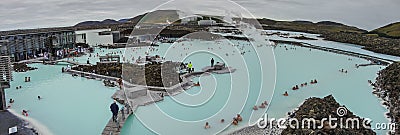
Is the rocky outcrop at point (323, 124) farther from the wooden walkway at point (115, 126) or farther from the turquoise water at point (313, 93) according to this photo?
the wooden walkway at point (115, 126)

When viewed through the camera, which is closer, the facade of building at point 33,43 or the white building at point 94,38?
the facade of building at point 33,43

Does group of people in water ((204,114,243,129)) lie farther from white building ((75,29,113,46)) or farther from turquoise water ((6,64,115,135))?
white building ((75,29,113,46))

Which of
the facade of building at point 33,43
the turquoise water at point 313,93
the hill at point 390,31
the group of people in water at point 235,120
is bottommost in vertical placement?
the group of people in water at point 235,120

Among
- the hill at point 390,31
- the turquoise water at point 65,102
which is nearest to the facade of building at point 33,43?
the turquoise water at point 65,102

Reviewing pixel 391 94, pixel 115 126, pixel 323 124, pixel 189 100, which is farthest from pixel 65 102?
pixel 391 94
